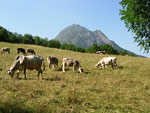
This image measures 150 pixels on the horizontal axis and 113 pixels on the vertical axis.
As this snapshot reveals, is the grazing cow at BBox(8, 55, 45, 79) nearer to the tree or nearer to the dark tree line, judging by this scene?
the tree

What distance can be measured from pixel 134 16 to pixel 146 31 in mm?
2359

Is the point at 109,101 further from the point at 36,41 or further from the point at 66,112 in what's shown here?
the point at 36,41

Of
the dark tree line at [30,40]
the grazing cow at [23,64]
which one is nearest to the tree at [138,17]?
the grazing cow at [23,64]

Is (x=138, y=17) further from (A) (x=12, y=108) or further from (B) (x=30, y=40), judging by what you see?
(B) (x=30, y=40)

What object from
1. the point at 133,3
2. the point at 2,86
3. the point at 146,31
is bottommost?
the point at 2,86

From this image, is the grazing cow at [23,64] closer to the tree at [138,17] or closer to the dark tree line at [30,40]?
the tree at [138,17]

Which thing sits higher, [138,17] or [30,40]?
[30,40]

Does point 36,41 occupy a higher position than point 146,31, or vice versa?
point 36,41

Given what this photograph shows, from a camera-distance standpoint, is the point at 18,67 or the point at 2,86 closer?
the point at 2,86

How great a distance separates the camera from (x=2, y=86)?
26.1 feet

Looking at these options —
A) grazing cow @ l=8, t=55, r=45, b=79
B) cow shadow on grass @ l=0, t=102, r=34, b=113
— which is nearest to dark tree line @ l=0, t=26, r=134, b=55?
grazing cow @ l=8, t=55, r=45, b=79

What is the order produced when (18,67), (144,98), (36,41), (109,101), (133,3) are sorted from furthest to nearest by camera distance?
(36,41) → (133,3) → (18,67) → (144,98) → (109,101)

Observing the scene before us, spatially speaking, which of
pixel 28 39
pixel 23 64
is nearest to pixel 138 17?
pixel 23 64

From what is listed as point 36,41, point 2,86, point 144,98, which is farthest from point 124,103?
point 36,41
